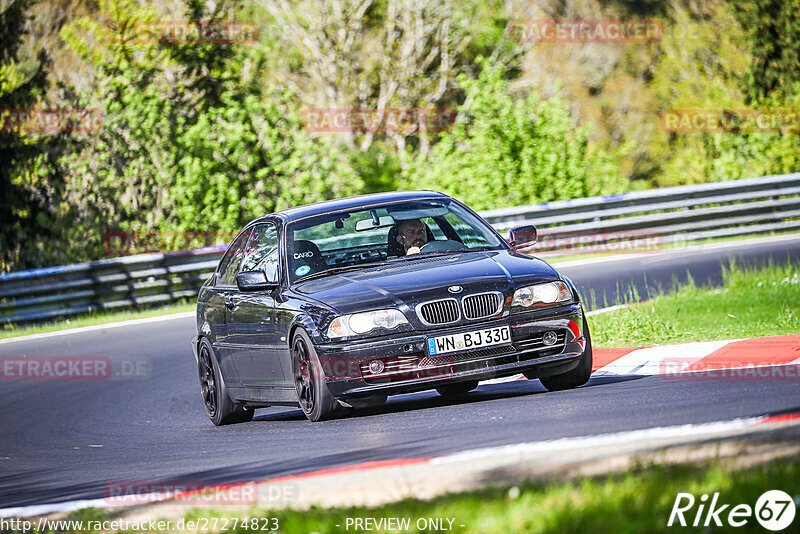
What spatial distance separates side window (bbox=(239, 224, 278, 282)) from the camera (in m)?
9.47

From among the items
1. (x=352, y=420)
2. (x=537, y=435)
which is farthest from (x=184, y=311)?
(x=537, y=435)

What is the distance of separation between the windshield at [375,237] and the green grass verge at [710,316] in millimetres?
2312

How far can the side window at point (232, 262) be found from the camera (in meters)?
10.2

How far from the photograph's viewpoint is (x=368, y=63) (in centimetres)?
3697

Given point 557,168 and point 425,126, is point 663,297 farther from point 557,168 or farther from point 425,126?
point 425,126

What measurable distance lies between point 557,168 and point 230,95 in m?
6.57

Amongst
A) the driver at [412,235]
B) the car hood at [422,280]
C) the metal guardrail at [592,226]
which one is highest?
the driver at [412,235]

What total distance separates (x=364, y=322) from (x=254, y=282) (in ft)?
4.29
